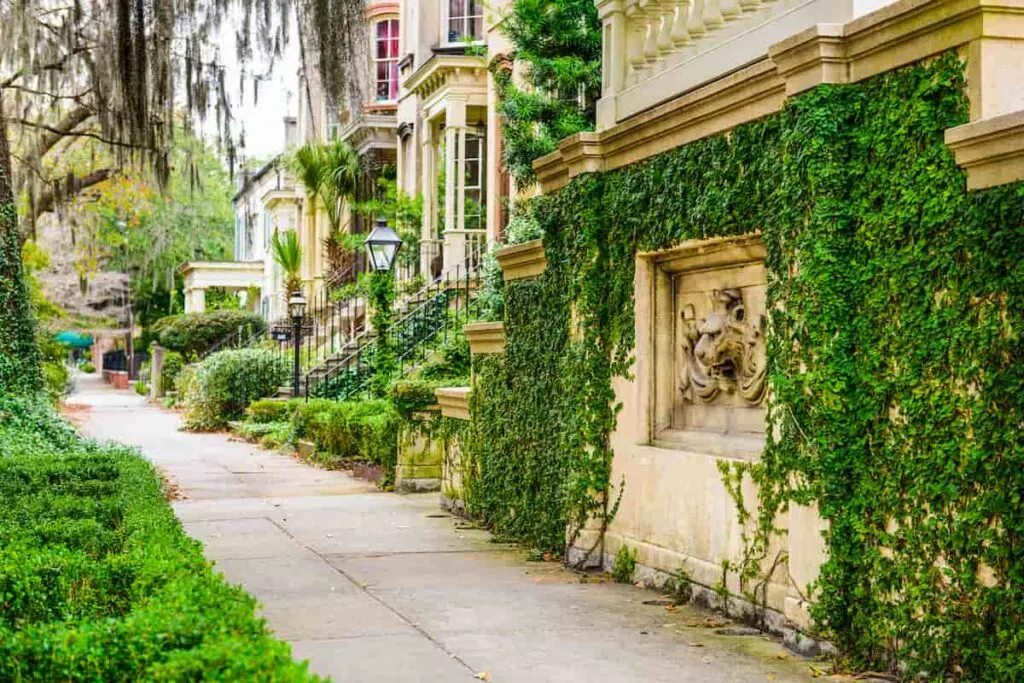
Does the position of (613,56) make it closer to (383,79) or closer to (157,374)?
(383,79)

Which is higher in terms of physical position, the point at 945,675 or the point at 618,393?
the point at 618,393

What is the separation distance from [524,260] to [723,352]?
10.4 ft

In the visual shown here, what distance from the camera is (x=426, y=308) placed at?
2305 cm

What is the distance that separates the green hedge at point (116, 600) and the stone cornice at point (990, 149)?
343 centimetres

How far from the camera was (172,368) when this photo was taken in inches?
1678

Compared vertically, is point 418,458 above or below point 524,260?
below

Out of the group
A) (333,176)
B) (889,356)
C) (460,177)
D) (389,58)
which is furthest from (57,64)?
(889,356)

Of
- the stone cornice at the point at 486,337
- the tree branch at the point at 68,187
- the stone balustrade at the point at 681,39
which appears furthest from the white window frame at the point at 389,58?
the stone balustrade at the point at 681,39

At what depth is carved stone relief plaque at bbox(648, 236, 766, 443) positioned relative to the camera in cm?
799

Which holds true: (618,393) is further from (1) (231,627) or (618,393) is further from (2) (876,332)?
(1) (231,627)

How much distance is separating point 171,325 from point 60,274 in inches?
460

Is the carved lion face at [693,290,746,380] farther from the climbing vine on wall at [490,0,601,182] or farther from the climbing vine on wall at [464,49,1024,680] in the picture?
the climbing vine on wall at [490,0,601,182]

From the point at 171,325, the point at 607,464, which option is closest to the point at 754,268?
the point at 607,464

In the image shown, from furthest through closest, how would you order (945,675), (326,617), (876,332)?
(326,617) → (876,332) → (945,675)
